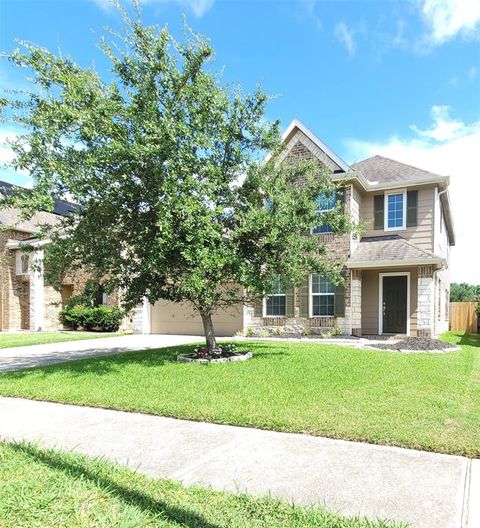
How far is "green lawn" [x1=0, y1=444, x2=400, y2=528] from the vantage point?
284 centimetres

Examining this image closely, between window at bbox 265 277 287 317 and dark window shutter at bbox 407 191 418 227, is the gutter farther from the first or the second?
window at bbox 265 277 287 317

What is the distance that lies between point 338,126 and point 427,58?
10.9ft

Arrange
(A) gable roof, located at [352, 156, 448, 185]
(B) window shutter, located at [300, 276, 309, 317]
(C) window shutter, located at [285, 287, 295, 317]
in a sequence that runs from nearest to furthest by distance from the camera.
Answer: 1. (A) gable roof, located at [352, 156, 448, 185]
2. (B) window shutter, located at [300, 276, 309, 317]
3. (C) window shutter, located at [285, 287, 295, 317]

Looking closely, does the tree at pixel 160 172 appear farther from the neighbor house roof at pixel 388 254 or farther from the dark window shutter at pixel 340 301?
the dark window shutter at pixel 340 301

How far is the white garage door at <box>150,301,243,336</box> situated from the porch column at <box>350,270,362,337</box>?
189 inches

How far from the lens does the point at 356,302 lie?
15.2m

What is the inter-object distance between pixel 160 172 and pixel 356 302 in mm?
9728

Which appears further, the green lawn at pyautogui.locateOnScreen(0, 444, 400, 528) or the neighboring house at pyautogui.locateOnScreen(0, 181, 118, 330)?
the neighboring house at pyautogui.locateOnScreen(0, 181, 118, 330)

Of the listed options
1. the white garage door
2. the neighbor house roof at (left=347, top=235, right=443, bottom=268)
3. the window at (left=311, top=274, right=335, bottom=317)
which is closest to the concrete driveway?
the white garage door

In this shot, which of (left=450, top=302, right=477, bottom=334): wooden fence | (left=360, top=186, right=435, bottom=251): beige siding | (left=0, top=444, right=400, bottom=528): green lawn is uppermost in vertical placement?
(left=360, top=186, right=435, bottom=251): beige siding

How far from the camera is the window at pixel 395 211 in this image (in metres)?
15.8

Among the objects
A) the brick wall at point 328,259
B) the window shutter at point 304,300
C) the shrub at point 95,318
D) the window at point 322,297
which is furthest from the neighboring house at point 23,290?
the window at point 322,297

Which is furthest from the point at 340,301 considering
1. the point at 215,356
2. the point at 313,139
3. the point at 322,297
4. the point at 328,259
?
the point at 215,356

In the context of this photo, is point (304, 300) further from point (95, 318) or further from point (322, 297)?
point (95, 318)
